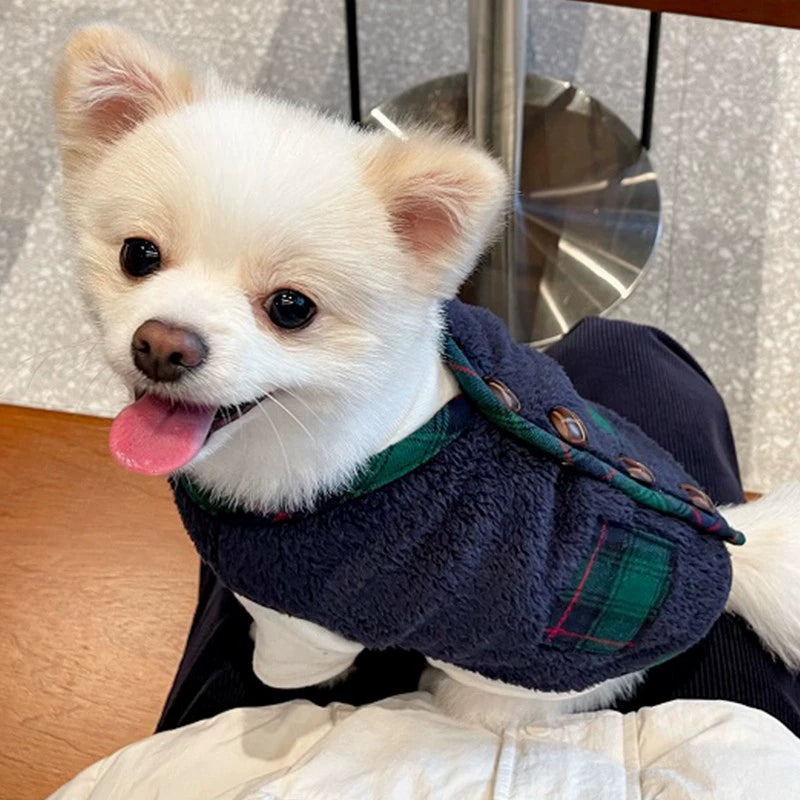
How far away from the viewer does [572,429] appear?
78 centimetres

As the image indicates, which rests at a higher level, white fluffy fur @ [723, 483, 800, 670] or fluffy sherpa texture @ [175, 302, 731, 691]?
fluffy sherpa texture @ [175, 302, 731, 691]

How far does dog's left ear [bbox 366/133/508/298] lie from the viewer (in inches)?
25.0

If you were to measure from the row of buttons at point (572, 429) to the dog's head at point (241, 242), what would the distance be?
9cm

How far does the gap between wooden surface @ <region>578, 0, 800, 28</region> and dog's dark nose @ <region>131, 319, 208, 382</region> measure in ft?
1.56

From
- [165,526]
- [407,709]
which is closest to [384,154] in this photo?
[407,709]

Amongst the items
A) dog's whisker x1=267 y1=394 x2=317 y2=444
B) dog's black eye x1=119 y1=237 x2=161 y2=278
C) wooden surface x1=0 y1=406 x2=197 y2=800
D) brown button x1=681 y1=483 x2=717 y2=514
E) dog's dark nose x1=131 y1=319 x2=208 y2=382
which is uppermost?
dog's black eye x1=119 y1=237 x2=161 y2=278

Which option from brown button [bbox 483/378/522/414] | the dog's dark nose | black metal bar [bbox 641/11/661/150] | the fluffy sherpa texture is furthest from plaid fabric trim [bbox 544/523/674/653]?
black metal bar [bbox 641/11/661/150]

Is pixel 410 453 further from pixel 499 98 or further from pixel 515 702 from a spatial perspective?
pixel 499 98

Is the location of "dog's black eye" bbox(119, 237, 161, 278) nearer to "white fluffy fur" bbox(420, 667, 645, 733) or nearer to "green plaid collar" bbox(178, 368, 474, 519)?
"green plaid collar" bbox(178, 368, 474, 519)

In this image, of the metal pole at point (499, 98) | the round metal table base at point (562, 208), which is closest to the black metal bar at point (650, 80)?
the round metal table base at point (562, 208)

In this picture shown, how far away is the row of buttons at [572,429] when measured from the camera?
0.77 m

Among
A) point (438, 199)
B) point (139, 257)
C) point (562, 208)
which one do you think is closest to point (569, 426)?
point (438, 199)

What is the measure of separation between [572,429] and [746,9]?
0.35m

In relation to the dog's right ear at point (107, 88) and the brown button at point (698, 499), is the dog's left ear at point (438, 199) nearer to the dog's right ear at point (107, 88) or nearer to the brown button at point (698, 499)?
the dog's right ear at point (107, 88)
